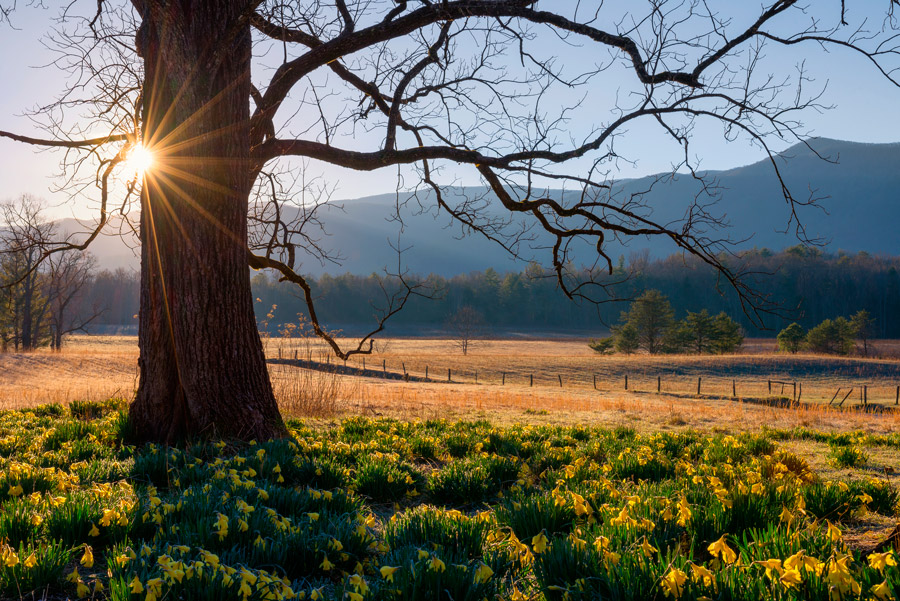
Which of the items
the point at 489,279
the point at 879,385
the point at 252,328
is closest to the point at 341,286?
the point at 489,279

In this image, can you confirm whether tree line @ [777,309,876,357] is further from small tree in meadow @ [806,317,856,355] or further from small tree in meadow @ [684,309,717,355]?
small tree in meadow @ [684,309,717,355]

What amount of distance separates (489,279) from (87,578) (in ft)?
372

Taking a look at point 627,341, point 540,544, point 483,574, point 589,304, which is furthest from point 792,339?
point 483,574

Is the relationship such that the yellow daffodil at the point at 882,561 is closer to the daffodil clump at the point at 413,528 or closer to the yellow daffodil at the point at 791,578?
the daffodil clump at the point at 413,528

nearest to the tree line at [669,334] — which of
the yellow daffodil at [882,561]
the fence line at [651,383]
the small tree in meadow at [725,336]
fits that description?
the small tree in meadow at [725,336]

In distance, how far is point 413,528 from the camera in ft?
9.41

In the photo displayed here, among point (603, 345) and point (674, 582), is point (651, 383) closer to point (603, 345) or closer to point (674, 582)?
point (603, 345)

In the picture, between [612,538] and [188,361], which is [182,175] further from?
→ [612,538]

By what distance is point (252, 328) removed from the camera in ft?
20.1

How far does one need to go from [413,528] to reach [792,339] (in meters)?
68.5

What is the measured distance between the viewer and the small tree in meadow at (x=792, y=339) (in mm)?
58584

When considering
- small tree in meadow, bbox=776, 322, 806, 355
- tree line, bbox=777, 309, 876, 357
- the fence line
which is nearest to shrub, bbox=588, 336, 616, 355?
the fence line

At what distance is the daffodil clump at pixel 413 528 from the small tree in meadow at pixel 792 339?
6278cm

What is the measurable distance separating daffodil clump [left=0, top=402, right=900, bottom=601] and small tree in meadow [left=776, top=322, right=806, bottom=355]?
62783 mm
